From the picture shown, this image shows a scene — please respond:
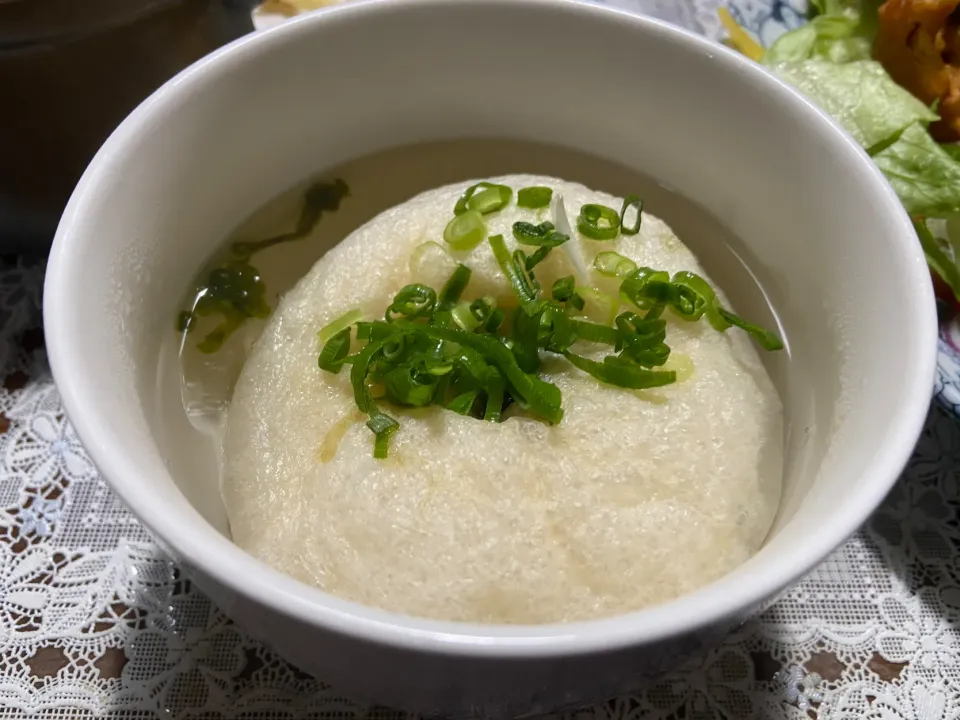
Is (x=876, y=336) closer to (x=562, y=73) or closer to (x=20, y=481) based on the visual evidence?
(x=562, y=73)

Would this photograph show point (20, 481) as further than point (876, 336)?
Yes

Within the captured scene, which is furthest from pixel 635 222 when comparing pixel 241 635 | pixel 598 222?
pixel 241 635

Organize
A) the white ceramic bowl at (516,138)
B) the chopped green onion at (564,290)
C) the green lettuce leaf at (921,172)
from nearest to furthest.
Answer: the white ceramic bowl at (516,138)
the chopped green onion at (564,290)
the green lettuce leaf at (921,172)

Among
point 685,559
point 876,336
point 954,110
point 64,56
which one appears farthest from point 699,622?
point 954,110

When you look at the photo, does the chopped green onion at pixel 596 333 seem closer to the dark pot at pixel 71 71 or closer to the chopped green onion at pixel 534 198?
the chopped green onion at pixel 534 198

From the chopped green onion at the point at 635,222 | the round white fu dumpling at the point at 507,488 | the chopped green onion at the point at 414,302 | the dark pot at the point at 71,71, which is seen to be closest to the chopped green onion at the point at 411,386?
the round white fu dumpling at the point at 507,488

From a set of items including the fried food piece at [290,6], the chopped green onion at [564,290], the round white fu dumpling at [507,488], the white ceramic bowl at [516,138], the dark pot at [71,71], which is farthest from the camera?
the fried food piece at [290,6]

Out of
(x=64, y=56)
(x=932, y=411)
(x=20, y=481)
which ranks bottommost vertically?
(x=20, y=481)
